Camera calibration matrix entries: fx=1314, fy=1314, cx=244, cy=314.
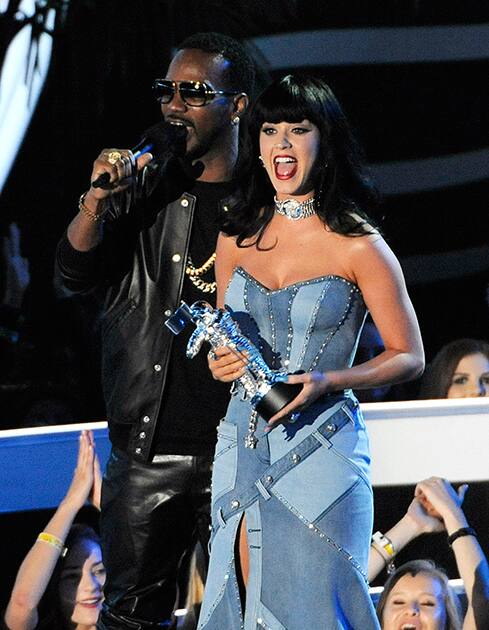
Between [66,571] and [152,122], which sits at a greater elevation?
[152,122]

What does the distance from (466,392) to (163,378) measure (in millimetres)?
1517

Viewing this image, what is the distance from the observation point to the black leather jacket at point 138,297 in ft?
10.1

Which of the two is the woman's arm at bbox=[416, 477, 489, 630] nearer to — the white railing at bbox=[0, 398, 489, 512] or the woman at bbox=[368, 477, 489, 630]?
the woman at bbox=[368, 477, 489, 630]

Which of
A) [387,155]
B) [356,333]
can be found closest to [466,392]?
[387,155]

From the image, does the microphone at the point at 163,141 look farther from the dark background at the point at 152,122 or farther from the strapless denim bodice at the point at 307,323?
the dark background at the point at 152,122

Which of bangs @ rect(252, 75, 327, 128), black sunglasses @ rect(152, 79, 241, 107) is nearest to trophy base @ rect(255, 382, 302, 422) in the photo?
bangs @ rect(252, 75, 327, 128)

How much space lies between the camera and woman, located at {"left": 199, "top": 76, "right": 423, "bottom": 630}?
2.54 m

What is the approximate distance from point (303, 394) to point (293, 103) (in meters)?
0.61

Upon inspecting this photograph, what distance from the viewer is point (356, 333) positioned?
2654 mm

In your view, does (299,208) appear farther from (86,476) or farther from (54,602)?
(54,602)

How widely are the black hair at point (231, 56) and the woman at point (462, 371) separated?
141 centimetres

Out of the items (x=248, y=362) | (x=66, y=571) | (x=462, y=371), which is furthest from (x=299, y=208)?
(x=462, y=371)

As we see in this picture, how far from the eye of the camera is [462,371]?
429 centimetres

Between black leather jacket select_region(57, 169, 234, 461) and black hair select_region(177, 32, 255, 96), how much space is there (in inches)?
12.6
